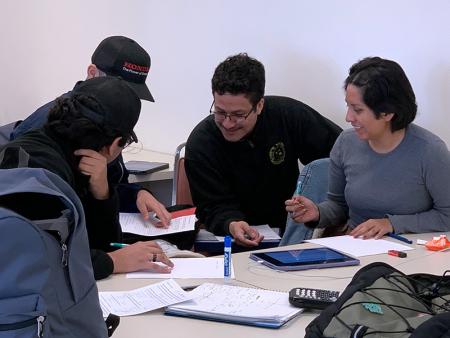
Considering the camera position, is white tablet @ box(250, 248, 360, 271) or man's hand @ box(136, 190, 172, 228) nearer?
white tablet @ box(250, 248, 360, 271)

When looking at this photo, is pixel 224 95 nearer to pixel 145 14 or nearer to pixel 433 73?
pixel 433 73

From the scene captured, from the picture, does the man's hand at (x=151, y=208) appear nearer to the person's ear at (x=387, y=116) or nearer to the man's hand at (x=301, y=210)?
the man's hand at (x=301, y=210)

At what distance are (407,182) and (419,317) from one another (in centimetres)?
120

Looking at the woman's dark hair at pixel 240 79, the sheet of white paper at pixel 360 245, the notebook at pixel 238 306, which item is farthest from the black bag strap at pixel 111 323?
the woman's dark hair at pixel 240 79

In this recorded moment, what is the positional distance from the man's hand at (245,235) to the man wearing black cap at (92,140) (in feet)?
2.16

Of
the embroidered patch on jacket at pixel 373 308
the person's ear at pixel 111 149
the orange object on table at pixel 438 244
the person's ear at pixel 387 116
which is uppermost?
the person's ear at pixel 387 116

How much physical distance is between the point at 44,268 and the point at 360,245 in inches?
52.9

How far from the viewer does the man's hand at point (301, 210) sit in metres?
2.58

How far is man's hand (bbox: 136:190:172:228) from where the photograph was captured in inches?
97.7

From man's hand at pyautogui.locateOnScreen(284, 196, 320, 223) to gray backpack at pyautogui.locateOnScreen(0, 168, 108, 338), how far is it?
4.53 ft

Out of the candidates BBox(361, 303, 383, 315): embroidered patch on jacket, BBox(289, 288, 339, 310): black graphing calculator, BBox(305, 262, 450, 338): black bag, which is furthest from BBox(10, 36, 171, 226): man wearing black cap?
BBox(361, 303, 383, 315): embroidered patch on jacket

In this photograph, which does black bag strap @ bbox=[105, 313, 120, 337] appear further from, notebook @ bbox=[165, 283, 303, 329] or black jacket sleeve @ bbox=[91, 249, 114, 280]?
black jacket sleeve @ bbox=[91, 249, 114, 280]

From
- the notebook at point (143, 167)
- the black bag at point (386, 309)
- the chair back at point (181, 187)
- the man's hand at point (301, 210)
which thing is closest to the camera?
the black bag at point (386, 309)

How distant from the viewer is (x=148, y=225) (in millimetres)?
2516
